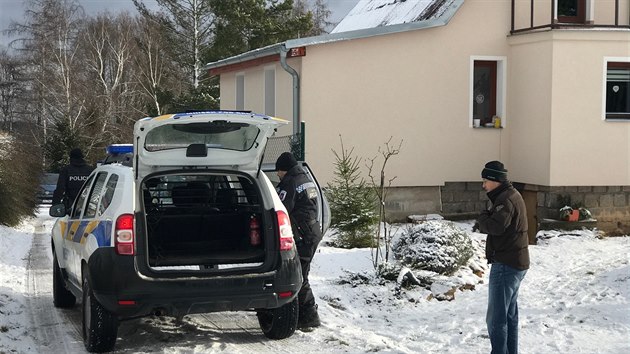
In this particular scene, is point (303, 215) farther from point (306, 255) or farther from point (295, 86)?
point (295, 86)

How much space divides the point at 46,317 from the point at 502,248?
16.2ft

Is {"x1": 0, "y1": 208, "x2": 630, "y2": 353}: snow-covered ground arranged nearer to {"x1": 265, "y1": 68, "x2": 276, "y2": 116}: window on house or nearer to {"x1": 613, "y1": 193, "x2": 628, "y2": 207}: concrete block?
{"x1": 613, "y1": 193, "x2": 628, "y2": 207}: concrete block

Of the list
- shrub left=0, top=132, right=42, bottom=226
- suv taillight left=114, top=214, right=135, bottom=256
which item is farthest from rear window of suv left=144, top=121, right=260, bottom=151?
shrub left=0, top=132, right=42, bottom=226

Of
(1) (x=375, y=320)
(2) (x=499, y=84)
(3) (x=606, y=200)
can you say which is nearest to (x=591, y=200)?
(3) (x=606, y=200)

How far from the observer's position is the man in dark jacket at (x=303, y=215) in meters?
7.60

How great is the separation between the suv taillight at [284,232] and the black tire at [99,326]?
1.57 m

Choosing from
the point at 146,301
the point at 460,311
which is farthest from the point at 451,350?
the point at 146,301

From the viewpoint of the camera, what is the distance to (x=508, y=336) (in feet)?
21.0

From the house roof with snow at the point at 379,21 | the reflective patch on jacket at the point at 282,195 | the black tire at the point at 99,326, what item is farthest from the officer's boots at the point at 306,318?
the house roof with snow at the point at 379,21

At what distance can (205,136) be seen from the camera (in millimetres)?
7211

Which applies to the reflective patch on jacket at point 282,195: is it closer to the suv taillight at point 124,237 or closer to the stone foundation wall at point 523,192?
the suv taillight at point 124,237

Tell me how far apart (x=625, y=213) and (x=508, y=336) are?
10261 mm

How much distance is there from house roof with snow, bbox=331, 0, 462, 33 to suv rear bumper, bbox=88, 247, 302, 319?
1093cm

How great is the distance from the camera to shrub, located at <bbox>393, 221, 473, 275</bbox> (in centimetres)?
1016
